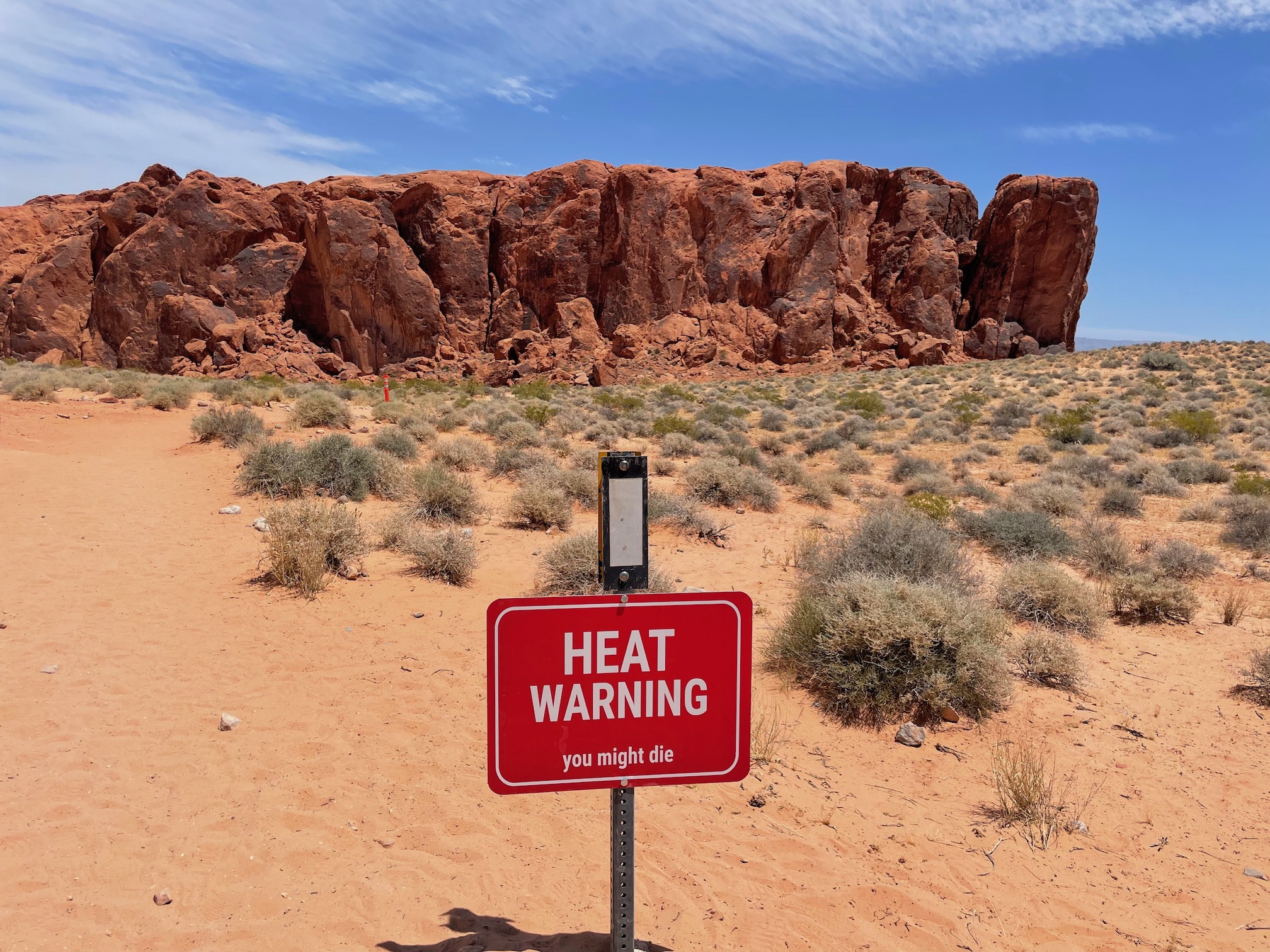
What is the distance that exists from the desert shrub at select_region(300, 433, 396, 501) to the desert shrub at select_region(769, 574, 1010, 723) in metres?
6.87

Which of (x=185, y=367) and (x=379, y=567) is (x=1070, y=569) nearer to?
(x=379, y=567)

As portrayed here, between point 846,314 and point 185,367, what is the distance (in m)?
38.3

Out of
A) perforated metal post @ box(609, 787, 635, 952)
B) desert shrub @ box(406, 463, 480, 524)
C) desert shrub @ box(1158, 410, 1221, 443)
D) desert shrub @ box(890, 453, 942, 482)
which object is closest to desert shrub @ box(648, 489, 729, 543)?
desert shrub @ box(406, 463, 480, 524)

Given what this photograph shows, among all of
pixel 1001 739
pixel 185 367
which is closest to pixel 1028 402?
pixel 1001 739

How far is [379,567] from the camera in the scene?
7344mm

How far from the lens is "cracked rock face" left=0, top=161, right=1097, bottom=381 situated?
40.9 m

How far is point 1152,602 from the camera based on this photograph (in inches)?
262

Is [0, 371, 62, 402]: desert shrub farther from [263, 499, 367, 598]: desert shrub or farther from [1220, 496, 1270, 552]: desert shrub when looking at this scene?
[1220, 496, 1270, 552]: desert shrub

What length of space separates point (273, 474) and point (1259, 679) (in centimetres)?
1086

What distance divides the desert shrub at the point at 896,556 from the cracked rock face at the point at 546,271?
108 feet

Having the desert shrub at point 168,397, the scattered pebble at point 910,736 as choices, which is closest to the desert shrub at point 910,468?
the scattered pebble at point 910,736

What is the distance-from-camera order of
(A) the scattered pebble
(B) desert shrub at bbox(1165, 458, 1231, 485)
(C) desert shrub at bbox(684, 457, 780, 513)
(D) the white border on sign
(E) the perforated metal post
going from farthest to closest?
(B) desert shrub at bbox(1165, 458, 1231, 485) → (C) desert shrub at bbox(684, 457, 780, 513) → (A) the scattered pebble → (E) the perforated metal post → (D) the white border on sign

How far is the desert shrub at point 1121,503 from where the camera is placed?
11039mm

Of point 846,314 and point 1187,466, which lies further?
point 846,314
